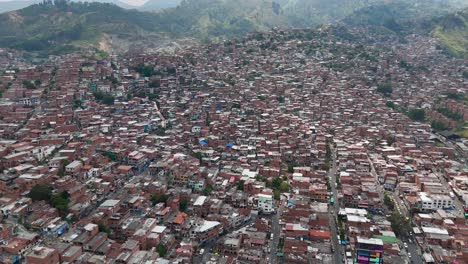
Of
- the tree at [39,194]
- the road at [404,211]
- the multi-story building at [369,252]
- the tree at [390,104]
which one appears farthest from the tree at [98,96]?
the tree at [390,104]

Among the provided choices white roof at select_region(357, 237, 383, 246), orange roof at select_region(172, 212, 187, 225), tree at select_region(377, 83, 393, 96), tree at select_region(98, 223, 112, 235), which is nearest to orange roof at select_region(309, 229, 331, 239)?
white roof at select_region(357, 237, 383, 246)

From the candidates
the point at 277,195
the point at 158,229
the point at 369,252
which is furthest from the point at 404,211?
the point at 158,229

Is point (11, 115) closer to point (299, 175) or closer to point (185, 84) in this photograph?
point (185, 84)

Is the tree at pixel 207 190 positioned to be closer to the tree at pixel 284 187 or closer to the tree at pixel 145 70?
the tree at pixel 284 187

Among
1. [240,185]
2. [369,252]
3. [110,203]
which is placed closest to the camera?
[369,252]

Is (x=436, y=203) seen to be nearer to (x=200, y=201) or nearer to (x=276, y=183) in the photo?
(x=276, y=183)

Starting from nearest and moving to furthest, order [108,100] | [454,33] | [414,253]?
[414,253]
[108,100]
[454,33]

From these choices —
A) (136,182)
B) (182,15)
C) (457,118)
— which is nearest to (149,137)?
(136,182)
